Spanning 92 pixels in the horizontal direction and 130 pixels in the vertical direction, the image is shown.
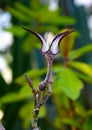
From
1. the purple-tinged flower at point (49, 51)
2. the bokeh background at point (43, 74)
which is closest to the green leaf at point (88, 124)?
the bokeh background at point (43, 74)

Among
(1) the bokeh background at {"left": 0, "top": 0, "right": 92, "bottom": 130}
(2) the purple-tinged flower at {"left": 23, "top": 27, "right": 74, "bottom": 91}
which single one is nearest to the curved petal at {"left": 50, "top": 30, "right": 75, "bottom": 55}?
(2) the purple-tinged flower at {"left": 23, "top": 27, "right": 74, "bottom": 91}

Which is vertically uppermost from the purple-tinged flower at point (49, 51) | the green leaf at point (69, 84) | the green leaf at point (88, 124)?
the purple-tinged flower at point (49, 51)

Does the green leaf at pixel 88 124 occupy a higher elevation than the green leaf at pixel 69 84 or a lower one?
lower

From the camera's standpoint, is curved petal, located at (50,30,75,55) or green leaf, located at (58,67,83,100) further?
green leaf, located at (58,67,83,100)

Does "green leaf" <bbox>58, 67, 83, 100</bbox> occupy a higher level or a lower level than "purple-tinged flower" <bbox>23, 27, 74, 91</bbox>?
lower

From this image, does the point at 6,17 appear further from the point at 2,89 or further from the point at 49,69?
the point at 49,69

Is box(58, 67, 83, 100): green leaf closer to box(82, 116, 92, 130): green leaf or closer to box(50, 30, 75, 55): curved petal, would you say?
box(82, 116, 92, 130): green leaf

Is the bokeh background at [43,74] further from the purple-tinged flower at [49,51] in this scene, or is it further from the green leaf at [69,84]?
the purple-tinged flower at [49,51]

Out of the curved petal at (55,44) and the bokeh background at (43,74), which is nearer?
the curved petal at (55,44)
